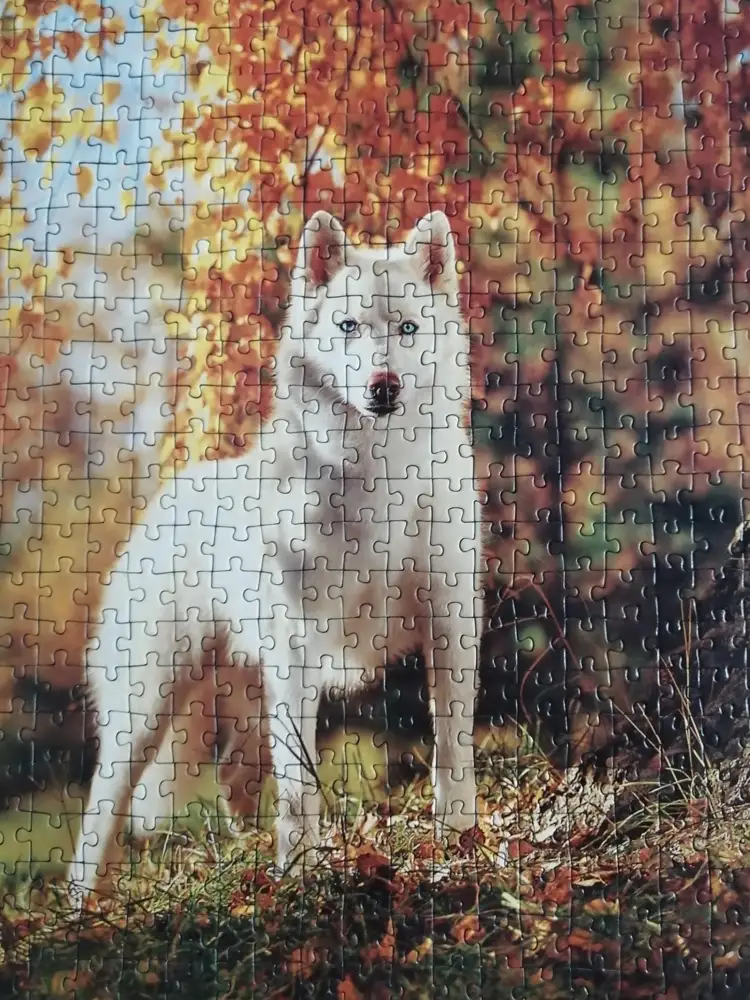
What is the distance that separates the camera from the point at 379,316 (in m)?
1.53

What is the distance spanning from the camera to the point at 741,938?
1462 mm

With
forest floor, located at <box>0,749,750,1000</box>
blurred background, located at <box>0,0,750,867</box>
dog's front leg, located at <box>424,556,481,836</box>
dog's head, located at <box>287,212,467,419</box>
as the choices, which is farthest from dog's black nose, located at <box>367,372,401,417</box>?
forest floor, located at <box>0,749,750,1000</box>

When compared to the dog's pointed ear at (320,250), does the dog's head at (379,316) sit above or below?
below

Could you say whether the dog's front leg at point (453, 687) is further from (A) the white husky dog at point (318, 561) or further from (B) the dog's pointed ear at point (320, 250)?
(B) the dog's pointed ear at point (320, 250)

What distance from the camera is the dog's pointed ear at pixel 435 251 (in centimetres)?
157

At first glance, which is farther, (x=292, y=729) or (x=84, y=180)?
(x=84, y=180)

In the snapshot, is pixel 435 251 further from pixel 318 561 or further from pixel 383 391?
pixel 318 561

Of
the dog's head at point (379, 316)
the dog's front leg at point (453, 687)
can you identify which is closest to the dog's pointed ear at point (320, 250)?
the dog's head at point (379, 316)

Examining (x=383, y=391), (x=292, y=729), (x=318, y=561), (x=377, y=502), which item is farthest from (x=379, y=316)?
(x=292, y=729)

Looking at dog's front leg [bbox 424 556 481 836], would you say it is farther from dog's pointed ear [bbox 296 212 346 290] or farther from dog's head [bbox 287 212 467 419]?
dog's pointed ear [bbox 296 212 346 290]

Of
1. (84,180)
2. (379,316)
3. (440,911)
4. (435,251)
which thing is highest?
(84,180)

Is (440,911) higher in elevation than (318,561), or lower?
lower

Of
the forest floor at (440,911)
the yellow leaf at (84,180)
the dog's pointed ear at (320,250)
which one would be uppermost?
the yellow leaf at (84,180)

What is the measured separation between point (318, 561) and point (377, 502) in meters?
0.16
